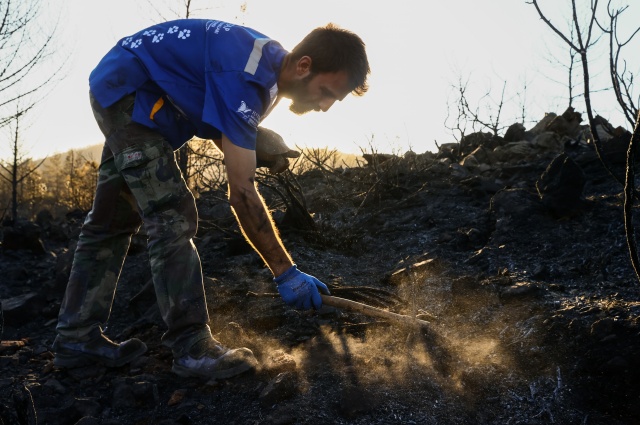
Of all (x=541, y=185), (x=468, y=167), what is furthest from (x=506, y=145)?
(x=541, y=185)

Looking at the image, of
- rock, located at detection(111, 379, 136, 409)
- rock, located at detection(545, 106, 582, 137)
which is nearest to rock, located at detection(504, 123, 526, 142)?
rock, located at detection(545, 106, 582, 137)

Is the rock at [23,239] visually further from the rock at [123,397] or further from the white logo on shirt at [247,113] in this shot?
the white logo on shirt at [247,113]

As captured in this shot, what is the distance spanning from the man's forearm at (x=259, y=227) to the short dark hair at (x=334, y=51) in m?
0.57

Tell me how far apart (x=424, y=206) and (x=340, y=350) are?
2963 mm

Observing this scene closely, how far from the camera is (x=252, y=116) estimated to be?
2109mm

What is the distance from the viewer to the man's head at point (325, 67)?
225 cm

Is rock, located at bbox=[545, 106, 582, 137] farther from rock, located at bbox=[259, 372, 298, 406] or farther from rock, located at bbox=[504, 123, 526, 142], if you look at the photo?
rock, located at bbox=[259, 372, 298, 406]

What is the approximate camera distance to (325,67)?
7.44ft

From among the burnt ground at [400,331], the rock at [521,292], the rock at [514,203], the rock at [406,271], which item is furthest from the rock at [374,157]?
the rock at [521,292]

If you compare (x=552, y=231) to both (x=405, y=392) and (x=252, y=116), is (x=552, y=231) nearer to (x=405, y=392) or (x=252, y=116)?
(x=405, y=392)

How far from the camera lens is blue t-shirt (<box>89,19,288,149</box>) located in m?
2.10

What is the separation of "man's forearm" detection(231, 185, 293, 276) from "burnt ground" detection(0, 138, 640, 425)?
440 millimetres

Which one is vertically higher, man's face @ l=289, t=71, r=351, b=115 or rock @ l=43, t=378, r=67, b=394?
man's face @ l=289, t=71, r=351, b=115

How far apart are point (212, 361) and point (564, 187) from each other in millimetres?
2891
